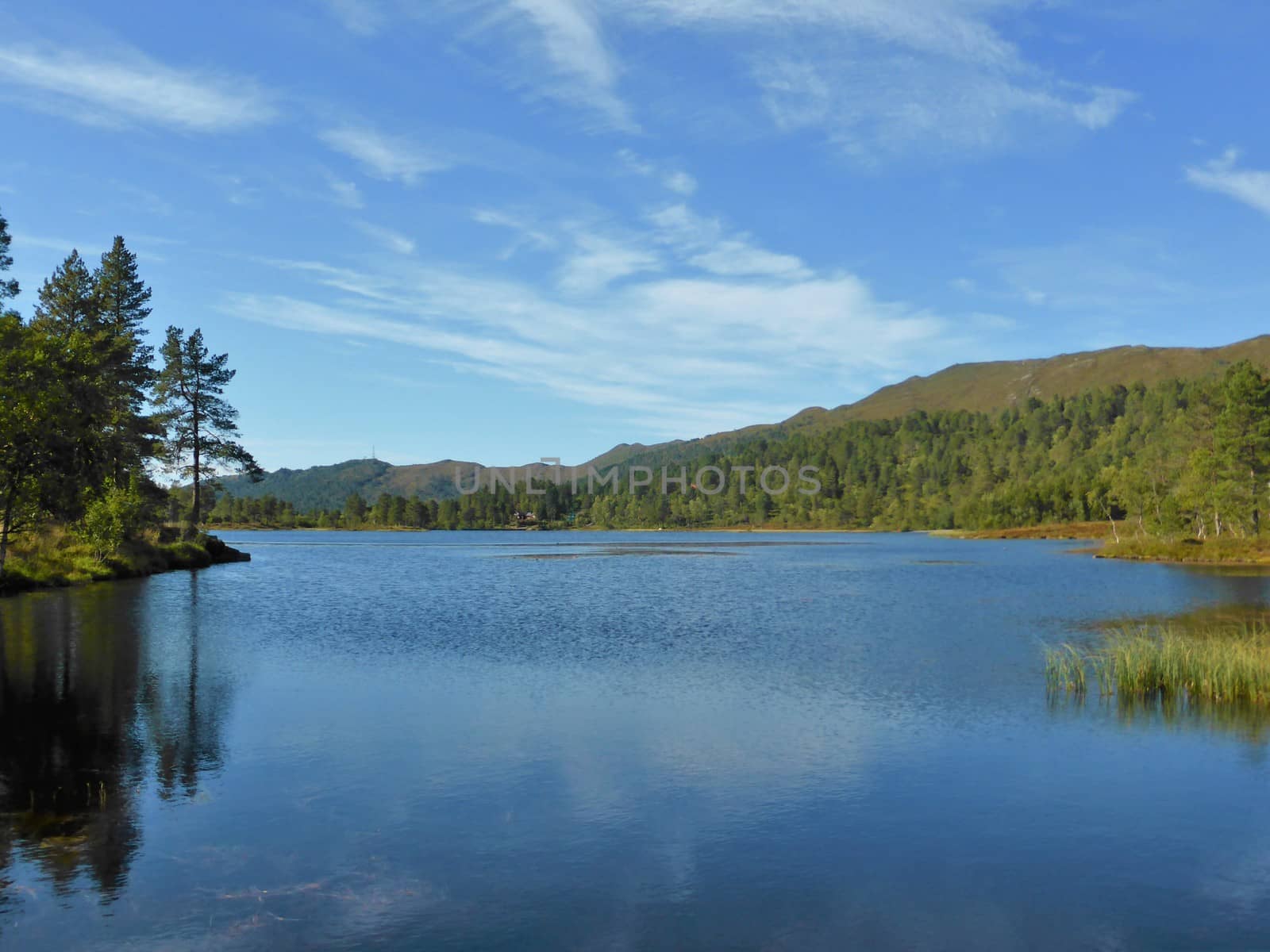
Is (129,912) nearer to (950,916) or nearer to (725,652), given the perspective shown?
(950,916)

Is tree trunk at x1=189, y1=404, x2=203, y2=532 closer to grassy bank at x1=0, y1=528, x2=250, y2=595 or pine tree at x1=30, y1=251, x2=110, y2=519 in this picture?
grassy bank at x1=0, y1=528, x2=250, y2=595

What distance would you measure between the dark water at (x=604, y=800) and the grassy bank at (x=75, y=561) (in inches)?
927

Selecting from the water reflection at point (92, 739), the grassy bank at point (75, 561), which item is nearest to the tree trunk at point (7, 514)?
the grassy bank at point (75, 561)

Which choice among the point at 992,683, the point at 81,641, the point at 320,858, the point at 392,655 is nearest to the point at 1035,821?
the point at 320,858

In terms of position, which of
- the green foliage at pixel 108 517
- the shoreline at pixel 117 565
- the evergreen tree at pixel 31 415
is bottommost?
the shoreline at pixel 117 565

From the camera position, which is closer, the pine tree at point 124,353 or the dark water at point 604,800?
the dark water at point 604,800

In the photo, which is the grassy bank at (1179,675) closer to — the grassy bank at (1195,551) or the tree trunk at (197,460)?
the grassy bank at (1195,551)

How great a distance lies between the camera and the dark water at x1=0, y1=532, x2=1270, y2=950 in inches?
487

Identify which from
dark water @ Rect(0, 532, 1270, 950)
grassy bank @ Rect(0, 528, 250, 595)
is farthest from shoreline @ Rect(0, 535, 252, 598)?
dark water @ Rect(0, 532, 1270, 950)

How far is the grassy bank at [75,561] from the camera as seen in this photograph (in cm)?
5934

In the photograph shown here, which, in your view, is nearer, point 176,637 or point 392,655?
point 392,655

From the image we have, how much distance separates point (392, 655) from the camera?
36.2m

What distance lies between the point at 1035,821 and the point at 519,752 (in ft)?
34.8

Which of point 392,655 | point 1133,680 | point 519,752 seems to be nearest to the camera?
point 519,752
